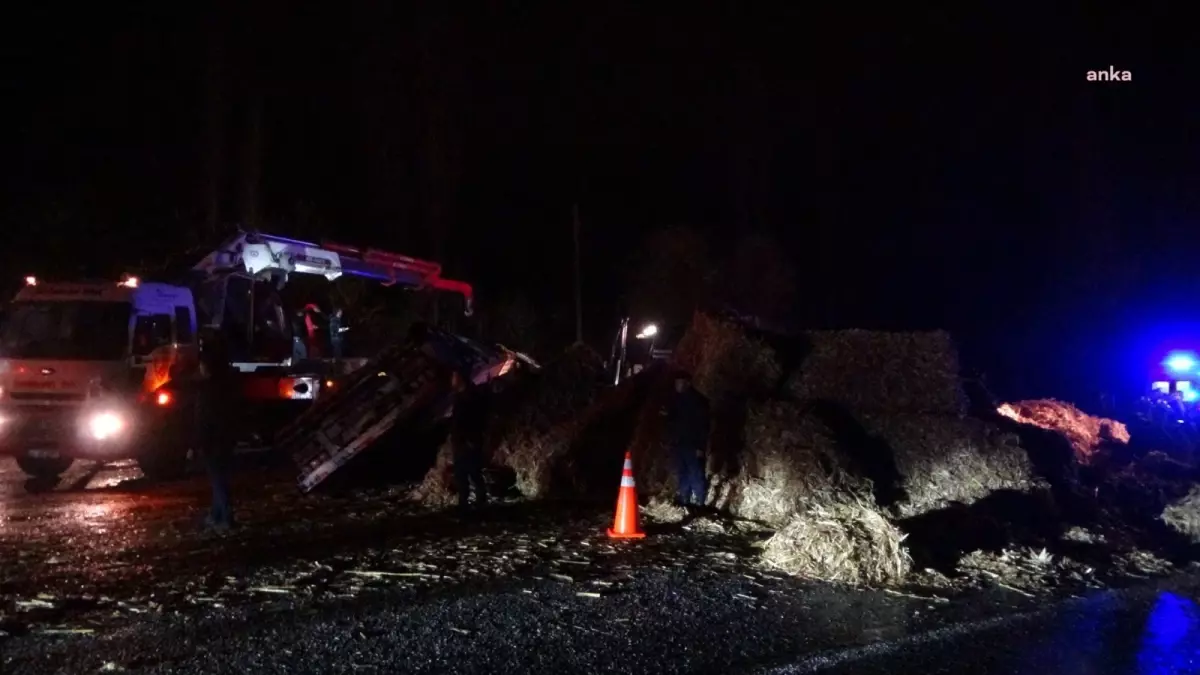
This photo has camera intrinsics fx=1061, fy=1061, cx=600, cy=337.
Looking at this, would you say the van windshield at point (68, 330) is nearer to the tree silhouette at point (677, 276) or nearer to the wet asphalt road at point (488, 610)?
the wet asphalt road at point (488, 610)

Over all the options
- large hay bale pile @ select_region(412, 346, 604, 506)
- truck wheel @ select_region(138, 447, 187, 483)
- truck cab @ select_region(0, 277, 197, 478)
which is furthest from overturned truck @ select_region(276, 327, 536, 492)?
truck cab @ select_region(0, 277, 197, 478)

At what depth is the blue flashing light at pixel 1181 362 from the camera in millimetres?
20516

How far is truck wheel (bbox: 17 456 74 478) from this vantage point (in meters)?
14.1

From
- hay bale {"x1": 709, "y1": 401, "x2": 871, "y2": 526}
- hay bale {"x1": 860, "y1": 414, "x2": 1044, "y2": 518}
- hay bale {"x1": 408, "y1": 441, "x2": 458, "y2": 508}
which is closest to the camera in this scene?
hay bale {"x1": 709, "y1": 401, "x2": 871, "y2": 526}

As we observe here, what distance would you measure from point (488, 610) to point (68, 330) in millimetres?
9539

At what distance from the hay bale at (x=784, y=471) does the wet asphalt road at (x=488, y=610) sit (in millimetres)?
1052

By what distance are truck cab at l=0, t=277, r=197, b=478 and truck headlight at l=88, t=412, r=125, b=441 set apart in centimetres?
1

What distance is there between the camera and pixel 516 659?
264 inches

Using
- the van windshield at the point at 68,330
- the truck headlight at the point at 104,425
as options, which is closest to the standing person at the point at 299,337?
the van windshield at the point at 68,330

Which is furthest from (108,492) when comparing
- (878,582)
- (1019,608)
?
(1019,608)

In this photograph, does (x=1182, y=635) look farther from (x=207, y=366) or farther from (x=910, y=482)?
(x=207, y=366)

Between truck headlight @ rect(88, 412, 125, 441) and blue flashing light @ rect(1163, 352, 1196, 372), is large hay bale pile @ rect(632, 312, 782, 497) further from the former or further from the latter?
blue flashing light @ rect(1163, 352, 1196, 372)

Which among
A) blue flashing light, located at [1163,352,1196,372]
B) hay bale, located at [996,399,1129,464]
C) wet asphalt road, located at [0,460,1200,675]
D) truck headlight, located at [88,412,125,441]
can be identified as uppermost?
blue flashing light, located at [1163,352,1196,372]

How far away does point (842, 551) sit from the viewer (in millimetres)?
9109
